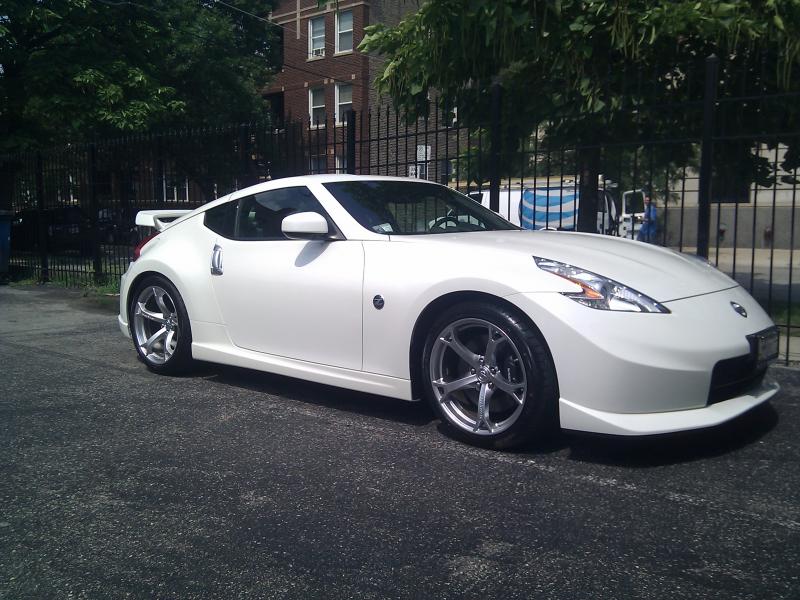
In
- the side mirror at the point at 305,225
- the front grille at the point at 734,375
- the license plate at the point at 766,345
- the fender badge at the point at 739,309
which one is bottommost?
the front grille at the point at 734,375

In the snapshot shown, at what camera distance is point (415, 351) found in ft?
13.7

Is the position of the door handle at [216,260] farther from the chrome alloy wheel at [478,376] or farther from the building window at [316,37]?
the building window at [316,37]

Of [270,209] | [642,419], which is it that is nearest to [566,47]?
[270,209]

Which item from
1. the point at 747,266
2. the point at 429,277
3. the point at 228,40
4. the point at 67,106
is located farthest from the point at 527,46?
the point at 228,40

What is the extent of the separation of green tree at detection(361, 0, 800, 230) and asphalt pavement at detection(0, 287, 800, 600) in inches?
153

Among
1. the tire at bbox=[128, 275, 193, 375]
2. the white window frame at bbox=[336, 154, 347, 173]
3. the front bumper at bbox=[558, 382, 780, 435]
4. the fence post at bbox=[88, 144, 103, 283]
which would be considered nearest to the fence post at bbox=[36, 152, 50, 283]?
the fence post at bbox=[88, 144, 103, 283]

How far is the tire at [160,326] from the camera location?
5500 millimetres

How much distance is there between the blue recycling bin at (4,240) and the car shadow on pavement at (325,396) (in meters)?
9.03

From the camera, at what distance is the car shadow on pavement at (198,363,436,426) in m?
4.71

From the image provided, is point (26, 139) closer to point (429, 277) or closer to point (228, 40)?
point (228, 40)

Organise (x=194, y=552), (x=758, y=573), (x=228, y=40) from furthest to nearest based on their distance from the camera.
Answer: (x=228, y=40)
(x=194, y=552)
(x=758, y=573)

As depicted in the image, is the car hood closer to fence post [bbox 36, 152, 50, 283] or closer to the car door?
the car door

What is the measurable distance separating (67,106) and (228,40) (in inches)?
351

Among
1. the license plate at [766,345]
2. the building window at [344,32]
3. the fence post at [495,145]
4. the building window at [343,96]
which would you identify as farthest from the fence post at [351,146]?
the building window at [344,32]
